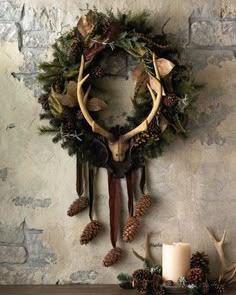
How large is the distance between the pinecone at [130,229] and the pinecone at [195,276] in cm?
25

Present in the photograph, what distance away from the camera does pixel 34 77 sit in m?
2.28

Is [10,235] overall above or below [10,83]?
below

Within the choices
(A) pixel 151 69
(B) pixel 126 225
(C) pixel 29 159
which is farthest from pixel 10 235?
(A) pixel 151 69

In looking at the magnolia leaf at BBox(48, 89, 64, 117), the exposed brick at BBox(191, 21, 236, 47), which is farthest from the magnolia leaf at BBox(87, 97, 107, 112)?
the exposed brick at BBox(191, 21, 236, 47)

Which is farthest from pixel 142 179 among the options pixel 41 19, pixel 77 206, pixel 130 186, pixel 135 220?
pixel 41 19

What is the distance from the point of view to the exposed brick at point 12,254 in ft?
7.45

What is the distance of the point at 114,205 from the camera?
2.23 m

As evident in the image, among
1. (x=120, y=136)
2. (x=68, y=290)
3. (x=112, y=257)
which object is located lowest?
(x=68, y=290)

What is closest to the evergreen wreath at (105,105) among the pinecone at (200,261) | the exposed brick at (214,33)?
the exposed brick at (214,33)

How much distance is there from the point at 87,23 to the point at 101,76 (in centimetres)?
20

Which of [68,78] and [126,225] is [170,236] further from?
[68,78]

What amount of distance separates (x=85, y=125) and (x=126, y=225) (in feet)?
1.32

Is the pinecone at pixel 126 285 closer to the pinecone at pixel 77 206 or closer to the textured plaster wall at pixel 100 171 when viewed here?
the textured plaster wall at pixel 100 171

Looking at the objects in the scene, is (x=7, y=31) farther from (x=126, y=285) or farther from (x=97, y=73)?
(x=126, y=285)
